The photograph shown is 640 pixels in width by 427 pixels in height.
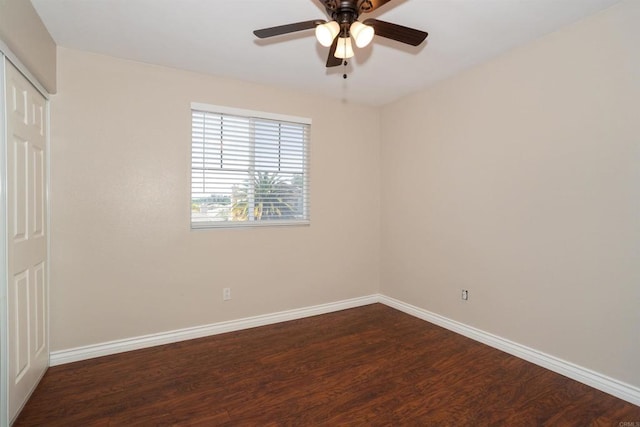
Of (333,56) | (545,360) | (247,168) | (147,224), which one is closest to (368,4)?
(333,56)

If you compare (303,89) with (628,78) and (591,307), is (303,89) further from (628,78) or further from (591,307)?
(591,307)

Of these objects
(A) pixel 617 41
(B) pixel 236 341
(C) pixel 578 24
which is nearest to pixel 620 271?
(A) pixel 617 41

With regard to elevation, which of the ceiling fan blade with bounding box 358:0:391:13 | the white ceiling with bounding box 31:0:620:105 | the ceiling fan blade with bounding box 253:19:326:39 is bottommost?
the ceiling fan blade with bounding box 253:19:326:39

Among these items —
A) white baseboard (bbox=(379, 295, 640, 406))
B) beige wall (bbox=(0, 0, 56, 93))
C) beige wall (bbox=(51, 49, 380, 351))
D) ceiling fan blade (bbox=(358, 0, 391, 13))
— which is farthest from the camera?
beige wall (bbox=(51, 49, 380, 351))

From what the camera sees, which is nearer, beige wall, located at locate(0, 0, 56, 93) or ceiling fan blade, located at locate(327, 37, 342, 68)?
beige wall, located at locate(0, 0, 56, 93)

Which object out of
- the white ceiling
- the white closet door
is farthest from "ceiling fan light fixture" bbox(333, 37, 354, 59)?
the white closet door

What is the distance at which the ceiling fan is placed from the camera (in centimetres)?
157

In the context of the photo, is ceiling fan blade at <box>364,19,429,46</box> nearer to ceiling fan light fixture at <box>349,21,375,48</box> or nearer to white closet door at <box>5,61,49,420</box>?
ceiling fan light fixture at <box>349,21,375,48</box>

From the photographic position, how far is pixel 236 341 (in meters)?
2.93

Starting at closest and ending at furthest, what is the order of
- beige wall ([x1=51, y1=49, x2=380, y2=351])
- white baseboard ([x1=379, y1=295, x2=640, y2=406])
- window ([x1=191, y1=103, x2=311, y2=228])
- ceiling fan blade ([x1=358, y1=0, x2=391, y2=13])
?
ceiling fan blade ([x1=358, y1=0, x2=391, y2=13])
white baseboard ([x1=379, y1=295, x2=640, y2=406])
beige wall ([x1=51, y1=49, x2=380, y2=351])
window ([x1=191, y1=103, x2=311, y2=228])

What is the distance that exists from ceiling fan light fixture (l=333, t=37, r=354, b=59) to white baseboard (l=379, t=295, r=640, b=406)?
2.68 m

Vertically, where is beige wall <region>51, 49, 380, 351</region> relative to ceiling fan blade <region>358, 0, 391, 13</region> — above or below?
below

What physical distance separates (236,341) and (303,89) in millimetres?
2726

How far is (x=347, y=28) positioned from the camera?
5.49 ft
